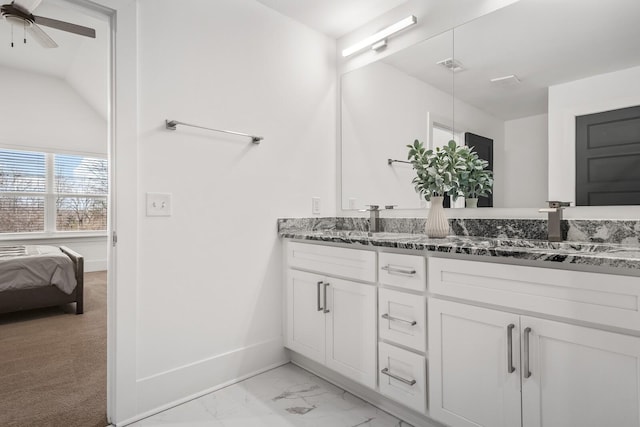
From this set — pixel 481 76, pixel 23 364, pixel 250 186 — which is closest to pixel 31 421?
pixel 23 364

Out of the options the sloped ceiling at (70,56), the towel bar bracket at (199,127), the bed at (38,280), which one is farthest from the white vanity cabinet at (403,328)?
the sloped ceiling at (70,56)

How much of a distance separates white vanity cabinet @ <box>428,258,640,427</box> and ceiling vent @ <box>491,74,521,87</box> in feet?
3.44

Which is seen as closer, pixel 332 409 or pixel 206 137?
pixel 332 409

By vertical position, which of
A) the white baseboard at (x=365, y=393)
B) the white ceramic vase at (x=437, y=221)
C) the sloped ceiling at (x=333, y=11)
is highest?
the sloped ceiling at (x=333, y=11)

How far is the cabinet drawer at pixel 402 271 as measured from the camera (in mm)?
1490

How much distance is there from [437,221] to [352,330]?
0.69 meters

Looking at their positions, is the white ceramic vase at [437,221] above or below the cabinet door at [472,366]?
above

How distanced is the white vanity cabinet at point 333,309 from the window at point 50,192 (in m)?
4.85

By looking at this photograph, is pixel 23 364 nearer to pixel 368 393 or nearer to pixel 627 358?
pixel 368 393

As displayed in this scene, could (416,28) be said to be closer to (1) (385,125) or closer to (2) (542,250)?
(1) (385,125)

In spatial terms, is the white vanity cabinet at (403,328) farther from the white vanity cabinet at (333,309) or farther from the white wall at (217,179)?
the white wall at (217,179)

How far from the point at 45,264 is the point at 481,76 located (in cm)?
388

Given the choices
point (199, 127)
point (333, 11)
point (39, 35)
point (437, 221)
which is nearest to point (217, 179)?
point (199, 127)

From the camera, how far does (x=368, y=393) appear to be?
1.82 m
